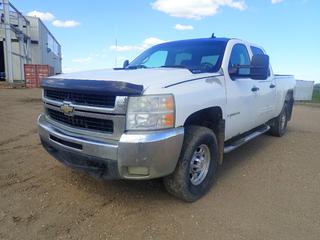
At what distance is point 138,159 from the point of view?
3289mm

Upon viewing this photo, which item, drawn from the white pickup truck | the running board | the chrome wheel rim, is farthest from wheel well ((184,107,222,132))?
the running board

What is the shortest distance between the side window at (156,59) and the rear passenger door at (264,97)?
1603 millimetres

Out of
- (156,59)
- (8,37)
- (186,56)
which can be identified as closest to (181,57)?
(186,56)

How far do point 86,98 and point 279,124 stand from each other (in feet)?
18.6

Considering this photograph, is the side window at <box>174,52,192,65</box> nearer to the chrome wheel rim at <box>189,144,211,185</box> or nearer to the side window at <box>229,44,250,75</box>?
the side window at <box>229,44,250,75</box>

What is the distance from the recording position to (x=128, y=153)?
10.8 feet

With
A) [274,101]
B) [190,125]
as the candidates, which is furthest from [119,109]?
[274,101]

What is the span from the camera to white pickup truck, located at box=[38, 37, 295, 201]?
10.9ft

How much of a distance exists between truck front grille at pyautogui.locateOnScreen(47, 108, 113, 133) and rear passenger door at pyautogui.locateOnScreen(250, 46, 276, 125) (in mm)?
3093

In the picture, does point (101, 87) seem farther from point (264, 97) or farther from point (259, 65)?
point (264, 97)

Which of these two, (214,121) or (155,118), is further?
(214,121)

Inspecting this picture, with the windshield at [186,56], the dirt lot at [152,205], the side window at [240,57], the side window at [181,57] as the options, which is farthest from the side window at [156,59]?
the dirt lot at [152,205]

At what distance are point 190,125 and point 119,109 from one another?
103cm

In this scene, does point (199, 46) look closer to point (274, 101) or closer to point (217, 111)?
point (217, 111)
